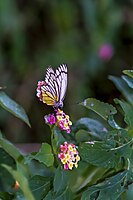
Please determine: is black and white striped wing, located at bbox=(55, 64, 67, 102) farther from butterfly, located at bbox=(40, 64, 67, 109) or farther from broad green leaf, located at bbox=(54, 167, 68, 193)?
broad green leaf, located at bbox=(54, 167, 68, 193)

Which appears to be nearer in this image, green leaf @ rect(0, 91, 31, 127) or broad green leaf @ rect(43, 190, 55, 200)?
broad green leaf @ rect(43, 190, 55, 200)

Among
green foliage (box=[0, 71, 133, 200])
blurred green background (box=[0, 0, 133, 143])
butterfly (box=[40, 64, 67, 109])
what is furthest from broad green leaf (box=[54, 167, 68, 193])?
blurred green background (box=[0, 0, 133, 143])

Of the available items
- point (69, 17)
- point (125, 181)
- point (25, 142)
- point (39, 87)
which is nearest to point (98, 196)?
point (125, 181)

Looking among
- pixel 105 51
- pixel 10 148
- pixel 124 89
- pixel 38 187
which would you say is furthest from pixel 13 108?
pixel 105 51

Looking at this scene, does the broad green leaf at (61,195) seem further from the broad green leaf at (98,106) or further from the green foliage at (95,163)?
the broad green leaf at (98,106)

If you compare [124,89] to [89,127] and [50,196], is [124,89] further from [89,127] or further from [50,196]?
[50,196]

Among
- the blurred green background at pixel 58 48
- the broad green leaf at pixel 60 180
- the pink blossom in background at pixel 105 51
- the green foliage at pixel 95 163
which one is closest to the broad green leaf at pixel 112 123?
the green foliage at pixel 95 163

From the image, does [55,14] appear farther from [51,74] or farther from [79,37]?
[51,74]
